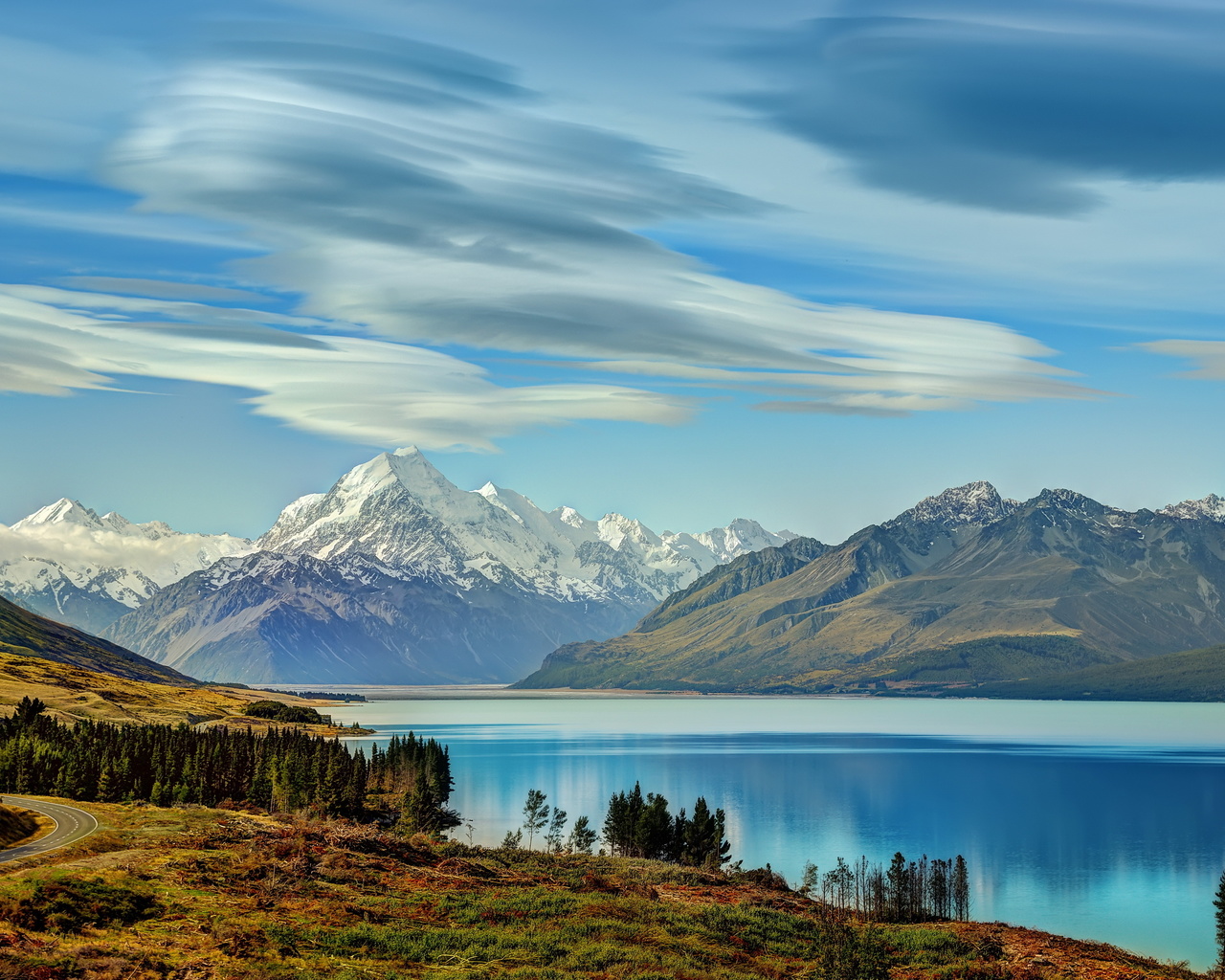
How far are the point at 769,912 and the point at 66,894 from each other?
4118 centimetres

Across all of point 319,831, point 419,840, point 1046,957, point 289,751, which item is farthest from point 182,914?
point 289,751

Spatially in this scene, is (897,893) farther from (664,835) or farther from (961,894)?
(664,835)

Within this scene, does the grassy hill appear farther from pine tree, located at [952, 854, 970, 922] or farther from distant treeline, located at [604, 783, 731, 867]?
distant treeline, located at [604, 783, 731, 867]

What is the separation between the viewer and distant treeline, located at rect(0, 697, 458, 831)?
414 feet

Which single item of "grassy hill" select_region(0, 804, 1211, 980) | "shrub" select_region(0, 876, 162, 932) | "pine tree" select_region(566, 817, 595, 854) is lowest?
"pine tree" select_region(566, 817, 595, 854)

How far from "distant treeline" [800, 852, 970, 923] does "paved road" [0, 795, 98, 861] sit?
53.1 meters

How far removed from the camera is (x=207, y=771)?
149m

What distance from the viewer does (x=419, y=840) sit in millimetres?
95938

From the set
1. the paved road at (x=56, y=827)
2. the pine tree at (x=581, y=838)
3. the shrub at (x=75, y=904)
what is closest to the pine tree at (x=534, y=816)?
the pine tree at (x=581, y=838)

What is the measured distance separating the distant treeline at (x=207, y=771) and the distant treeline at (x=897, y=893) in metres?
44.0

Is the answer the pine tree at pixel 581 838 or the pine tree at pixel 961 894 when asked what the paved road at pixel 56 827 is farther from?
the pine tree at pixel 961 894

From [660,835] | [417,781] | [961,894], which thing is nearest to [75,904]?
[961,894]

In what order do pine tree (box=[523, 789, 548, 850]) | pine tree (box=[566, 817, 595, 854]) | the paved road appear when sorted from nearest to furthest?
the paved road < pine tree (box=[566, 817, 595, 854]) < pine tree (box=[523, 789, 548, 850])

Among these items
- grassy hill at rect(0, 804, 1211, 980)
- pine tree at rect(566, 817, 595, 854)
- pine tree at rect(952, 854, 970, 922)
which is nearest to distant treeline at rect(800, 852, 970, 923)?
pine tree at rect(952, 854, 970, 922)
